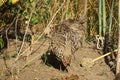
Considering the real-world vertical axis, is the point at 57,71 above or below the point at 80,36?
below

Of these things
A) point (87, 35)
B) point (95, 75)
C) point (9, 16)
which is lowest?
point (95, 75)

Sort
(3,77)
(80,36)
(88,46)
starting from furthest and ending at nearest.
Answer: (88,46)
(80,36)
(3,77)

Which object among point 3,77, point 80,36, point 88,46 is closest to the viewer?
point 3,77

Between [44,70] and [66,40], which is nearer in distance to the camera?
[66,40]

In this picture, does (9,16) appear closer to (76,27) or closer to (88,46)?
(76,27)

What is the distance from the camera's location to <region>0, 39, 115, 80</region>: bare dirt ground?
133 inches

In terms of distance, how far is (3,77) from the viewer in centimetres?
330

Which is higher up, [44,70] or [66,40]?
[66,40]

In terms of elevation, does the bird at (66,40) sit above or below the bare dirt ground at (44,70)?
above

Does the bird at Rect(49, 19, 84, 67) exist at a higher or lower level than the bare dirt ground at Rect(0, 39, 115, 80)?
higher

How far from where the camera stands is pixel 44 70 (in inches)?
138

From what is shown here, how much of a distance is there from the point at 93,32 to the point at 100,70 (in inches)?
31.0

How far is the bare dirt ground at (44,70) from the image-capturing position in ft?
11.1

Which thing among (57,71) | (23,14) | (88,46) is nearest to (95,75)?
(57,71)
